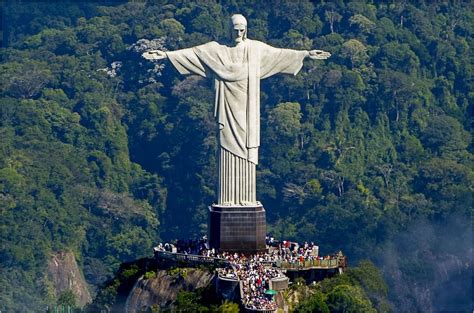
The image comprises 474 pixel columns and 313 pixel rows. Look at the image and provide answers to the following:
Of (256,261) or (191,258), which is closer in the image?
(256,261)

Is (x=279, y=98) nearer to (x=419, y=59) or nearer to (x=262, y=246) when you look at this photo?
(x=419, y=59)

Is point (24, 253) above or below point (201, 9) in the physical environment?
below

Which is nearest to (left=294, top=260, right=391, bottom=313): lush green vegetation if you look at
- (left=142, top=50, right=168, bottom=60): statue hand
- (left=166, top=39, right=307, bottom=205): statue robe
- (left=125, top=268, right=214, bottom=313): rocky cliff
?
(left=125, top=268, right=214, bottom=313): rocky cliff

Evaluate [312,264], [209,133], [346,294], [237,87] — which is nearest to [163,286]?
[312,264]

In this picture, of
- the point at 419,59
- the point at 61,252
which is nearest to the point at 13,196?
the point at 61,252

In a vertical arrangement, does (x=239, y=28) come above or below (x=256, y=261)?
above

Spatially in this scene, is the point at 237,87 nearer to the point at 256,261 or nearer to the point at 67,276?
the point at 256,261
